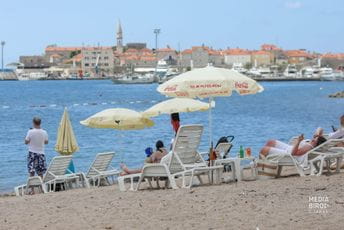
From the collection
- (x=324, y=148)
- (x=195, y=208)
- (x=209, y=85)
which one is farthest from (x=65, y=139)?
(x=195, y=208)

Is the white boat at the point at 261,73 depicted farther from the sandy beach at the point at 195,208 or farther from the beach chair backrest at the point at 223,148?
the sandy beach at the point at 195,208

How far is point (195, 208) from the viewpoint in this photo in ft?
26.1

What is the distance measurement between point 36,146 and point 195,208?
4410 mm

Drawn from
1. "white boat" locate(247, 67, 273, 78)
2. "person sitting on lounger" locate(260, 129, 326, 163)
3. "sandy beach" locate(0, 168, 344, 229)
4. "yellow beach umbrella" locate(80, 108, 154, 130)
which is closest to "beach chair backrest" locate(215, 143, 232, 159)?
"yellow beach umbrella" locate(80, 108, 154, 130)

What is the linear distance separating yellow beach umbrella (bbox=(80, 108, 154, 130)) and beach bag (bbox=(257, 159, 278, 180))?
2.78 metres

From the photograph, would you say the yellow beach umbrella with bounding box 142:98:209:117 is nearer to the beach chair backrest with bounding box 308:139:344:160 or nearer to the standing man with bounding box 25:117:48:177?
the standing man with bounding box 25:117:48:177

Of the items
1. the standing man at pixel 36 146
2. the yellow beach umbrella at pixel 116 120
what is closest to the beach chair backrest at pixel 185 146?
the standing man at pixel 36 146

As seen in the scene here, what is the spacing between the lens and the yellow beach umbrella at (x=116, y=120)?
41.8 feet

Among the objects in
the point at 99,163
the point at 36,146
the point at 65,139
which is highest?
the point at 36,146

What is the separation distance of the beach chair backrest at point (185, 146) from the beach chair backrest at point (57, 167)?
2.18m

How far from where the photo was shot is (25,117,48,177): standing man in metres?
11.6

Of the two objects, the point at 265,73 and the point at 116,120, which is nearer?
the point at 116,120

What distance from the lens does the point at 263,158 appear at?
1102 centimetres

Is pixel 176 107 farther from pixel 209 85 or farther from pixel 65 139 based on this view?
pixel 65 139
